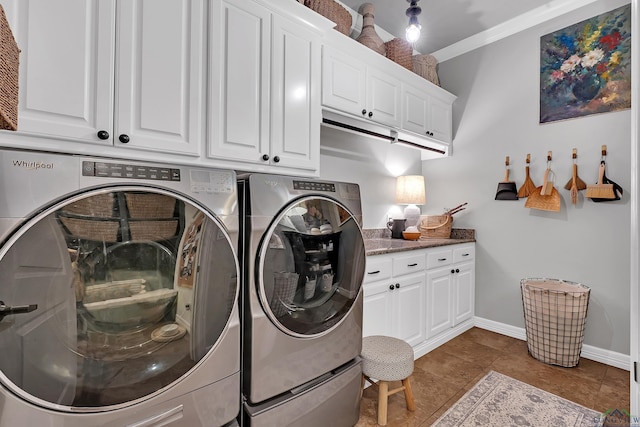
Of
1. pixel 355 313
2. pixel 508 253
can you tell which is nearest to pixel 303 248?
pixel 355 313

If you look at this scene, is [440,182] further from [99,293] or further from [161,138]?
[99,293]

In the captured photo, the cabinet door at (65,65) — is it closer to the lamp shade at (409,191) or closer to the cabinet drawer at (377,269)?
the cabinet drawer at (377,269)

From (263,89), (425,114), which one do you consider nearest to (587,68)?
(425,114)

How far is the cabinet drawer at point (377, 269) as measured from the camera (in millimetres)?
1901

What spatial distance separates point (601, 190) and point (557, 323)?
107 cm

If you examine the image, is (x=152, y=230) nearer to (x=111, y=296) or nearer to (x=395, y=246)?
(x=111, y=296)

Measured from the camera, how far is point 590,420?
1657 millimetres

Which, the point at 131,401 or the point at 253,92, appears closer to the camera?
the point at 131,401

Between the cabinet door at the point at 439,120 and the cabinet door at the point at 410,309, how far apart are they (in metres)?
1.50

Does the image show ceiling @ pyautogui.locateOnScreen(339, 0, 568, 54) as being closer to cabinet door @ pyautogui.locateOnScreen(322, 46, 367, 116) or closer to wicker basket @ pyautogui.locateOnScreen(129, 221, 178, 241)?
cabinet door @ pyautogui.locateOnScreen(322, 46, 367, 116)

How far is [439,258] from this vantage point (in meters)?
2.51

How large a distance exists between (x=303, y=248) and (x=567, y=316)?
221cm

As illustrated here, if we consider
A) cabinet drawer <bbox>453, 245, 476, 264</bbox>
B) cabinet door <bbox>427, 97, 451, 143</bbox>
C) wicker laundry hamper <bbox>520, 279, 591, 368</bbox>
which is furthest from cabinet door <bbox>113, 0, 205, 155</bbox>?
wicker laundry hamper <bbox>520, 279, 591, 368</bbox>

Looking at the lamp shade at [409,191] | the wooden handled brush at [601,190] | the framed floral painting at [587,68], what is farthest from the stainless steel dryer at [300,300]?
the framed floral painting at [587,68]
